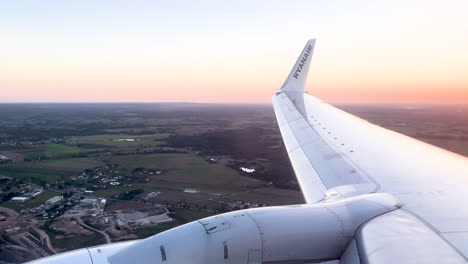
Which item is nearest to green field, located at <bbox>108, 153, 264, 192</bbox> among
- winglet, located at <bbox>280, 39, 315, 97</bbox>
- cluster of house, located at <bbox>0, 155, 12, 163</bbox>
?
cluster of house, located at <bbox>0, 155, 12, 163</bbox>

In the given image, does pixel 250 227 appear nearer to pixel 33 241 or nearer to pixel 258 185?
pixel 33 241

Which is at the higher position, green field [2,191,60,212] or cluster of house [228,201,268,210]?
cluster of house [228,201,268,210]

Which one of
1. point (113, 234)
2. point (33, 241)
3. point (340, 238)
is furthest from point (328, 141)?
point (33, 241)

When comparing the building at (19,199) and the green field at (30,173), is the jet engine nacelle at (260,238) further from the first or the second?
the green field at (30,173)

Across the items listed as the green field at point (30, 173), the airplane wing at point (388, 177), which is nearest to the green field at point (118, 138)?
the green field at point (30, 173)

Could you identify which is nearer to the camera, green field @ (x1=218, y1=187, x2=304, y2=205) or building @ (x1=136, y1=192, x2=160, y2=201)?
green field @ (x1=218, y1=187, x2=304, y2=205)

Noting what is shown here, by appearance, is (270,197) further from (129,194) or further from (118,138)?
(118,138)

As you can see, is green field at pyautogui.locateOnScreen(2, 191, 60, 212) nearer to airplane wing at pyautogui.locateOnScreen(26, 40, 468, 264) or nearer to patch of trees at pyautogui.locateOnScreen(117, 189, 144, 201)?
patch of trees at pyautogui.locateOnScreen(117, 189, 144, 201)
